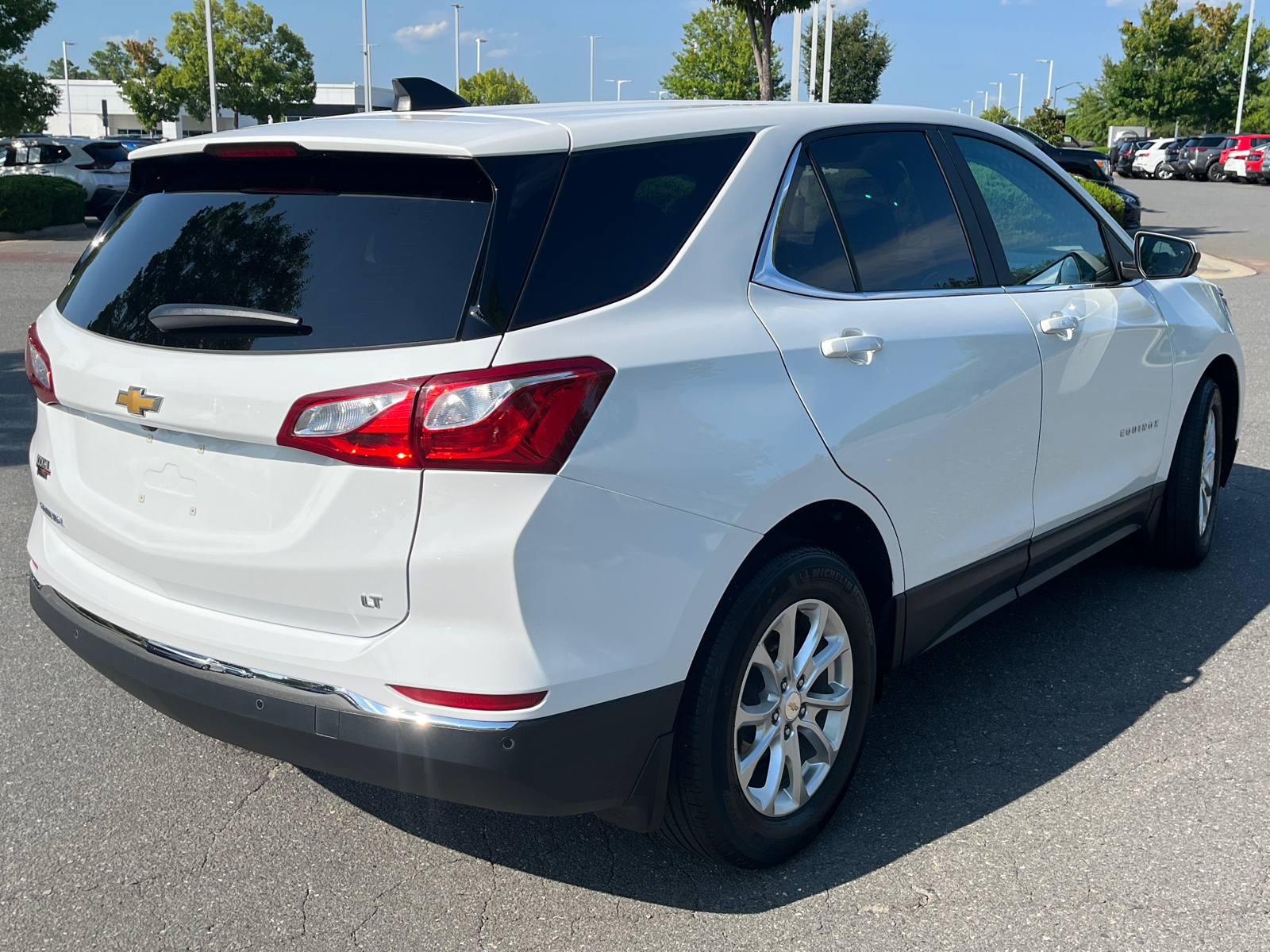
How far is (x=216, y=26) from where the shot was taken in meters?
62.5

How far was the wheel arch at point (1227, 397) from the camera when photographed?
16.6 ft

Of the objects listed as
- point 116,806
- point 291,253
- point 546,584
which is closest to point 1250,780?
point 546,584

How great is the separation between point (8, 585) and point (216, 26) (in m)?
65.5

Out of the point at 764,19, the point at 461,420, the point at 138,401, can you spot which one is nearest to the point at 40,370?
the point at 138,401

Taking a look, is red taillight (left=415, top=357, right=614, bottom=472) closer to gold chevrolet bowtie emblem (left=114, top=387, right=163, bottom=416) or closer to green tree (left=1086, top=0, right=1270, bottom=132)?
gold chevrolet bowtie emblem (left=114, top=387, right=163, bottom=416)

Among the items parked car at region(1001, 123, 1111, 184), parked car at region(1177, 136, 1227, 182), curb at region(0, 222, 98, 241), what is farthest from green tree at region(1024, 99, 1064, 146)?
curb at region(0, 222, 98, 241)

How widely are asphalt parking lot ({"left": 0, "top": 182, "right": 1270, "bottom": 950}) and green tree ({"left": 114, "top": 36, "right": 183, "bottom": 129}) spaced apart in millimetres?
69812

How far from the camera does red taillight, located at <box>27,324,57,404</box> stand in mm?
2877

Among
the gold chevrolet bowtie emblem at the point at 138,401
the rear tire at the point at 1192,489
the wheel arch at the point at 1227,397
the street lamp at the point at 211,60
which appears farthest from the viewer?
the street lamp at the point at 211,60

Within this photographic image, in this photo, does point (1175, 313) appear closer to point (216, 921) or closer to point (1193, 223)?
point (216, 921)

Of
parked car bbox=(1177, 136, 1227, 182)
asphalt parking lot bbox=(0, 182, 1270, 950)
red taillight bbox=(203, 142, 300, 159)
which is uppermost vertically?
parked car bbox=(1177, 136, 1227, 182)

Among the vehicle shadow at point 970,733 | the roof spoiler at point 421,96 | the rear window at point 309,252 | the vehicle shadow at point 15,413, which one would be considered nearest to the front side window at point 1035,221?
the vehicle shadow at point 970,733

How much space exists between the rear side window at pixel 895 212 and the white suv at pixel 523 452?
0.02 meters

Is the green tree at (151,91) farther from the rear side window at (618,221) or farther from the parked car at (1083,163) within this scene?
the rear side window at (618,221)
